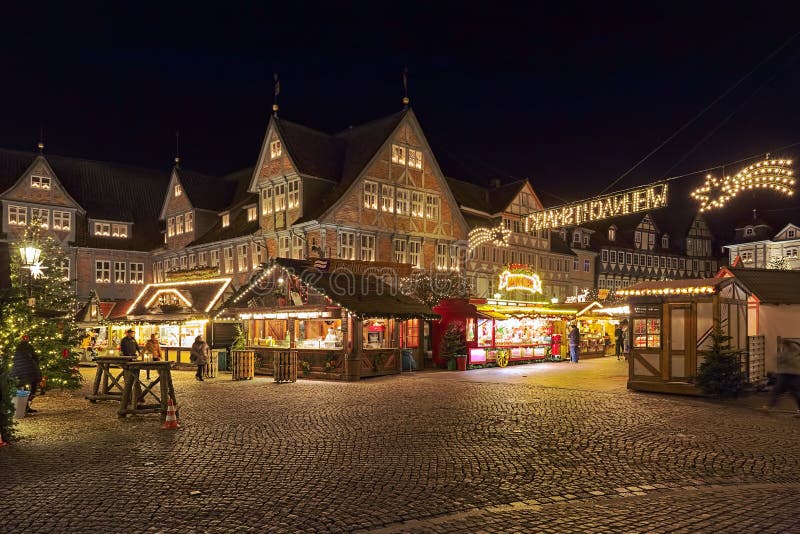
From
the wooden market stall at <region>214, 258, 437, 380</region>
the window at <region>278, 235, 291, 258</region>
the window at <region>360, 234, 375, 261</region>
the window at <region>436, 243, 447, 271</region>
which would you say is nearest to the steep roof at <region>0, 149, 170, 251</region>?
the window at <region>278, 235, 291, 258</region>

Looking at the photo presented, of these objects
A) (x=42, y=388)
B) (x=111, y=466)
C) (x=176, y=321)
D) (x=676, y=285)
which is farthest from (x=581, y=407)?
(x=176, y=321)

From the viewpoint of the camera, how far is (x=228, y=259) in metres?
42.1

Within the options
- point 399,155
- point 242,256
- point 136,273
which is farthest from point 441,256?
point 136,273

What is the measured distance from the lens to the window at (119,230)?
47.8 metres

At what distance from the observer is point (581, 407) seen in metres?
14.8

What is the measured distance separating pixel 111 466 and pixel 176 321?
21896mm

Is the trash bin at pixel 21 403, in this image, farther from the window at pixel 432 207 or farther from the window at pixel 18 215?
the window at pixel 18 215

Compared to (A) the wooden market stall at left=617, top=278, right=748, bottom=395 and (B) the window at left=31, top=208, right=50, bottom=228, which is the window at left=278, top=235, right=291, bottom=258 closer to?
(B) the window at left=31, top=208, right=50, bottom=228

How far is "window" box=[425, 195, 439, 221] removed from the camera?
40.3 meters

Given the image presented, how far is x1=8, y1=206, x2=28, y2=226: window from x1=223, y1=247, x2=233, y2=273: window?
12824mm

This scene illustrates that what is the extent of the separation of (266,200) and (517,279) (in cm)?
1532

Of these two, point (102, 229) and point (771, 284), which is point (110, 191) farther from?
point (771, 284)

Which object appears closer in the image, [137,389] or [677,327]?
[137,389]

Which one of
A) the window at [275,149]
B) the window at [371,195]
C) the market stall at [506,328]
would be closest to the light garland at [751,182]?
the market stall at [506,328]
